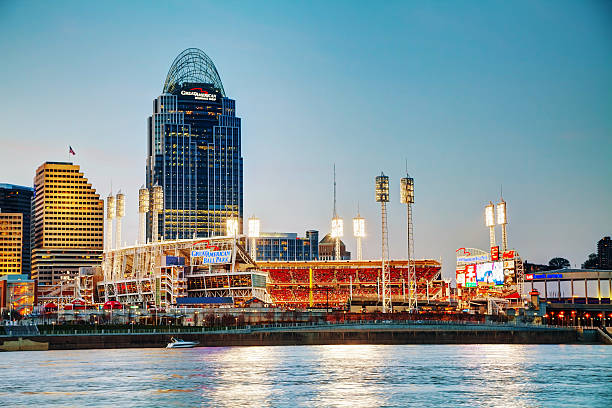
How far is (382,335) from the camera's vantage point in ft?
580

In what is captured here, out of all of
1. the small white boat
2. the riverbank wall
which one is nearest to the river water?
the small white boat

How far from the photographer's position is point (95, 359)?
128 meters

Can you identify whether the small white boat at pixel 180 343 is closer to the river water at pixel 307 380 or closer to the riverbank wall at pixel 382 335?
the riverbank wall at pixel 382 335

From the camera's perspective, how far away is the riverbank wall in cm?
16938

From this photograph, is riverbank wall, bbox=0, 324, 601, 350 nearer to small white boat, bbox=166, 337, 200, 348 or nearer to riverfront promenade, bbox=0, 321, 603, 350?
riverfront promenade, bbox=0, 321, 603, 350

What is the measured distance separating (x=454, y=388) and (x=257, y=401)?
21.5 metres

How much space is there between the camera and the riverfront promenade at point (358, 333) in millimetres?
167125

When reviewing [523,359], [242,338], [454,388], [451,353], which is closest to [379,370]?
[454,388]

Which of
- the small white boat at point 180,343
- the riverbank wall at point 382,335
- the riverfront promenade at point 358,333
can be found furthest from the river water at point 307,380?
the riverbank wall at point 382,335

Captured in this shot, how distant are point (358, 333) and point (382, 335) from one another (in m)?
4.85

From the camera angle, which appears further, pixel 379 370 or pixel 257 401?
pixel 379 370

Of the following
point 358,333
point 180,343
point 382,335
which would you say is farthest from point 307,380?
point 358,333

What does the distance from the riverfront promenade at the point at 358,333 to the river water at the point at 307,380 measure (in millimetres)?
29016

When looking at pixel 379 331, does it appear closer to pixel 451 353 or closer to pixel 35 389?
pixel 451 353
